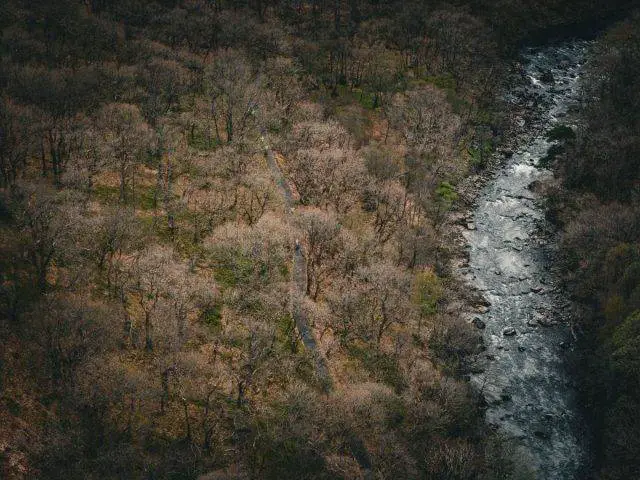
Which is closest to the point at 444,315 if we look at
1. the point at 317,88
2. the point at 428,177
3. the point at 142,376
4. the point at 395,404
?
the point at 395,404

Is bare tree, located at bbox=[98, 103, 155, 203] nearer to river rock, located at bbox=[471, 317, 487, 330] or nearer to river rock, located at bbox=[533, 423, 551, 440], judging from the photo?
river rock, located at bbox=[471, 317, 487, 330]

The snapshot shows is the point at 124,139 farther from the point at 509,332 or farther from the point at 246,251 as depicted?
the point at 509,332

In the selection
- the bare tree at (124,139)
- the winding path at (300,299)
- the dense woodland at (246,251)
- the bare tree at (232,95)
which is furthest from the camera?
the bare tree at (232,95)

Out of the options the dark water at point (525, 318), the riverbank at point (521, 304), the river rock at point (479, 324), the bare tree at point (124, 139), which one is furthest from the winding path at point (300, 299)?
the river rock at point (479, 324)

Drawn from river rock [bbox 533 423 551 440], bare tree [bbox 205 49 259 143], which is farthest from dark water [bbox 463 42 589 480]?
bare tree [bbox 205 49 259 143]

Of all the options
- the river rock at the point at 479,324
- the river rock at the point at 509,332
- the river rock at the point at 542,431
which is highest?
the river rock at the point at 479,324

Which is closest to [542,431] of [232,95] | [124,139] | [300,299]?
[300,299]

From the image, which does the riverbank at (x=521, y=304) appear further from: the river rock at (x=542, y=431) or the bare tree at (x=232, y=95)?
the bare tree at (x=232, y=95)
